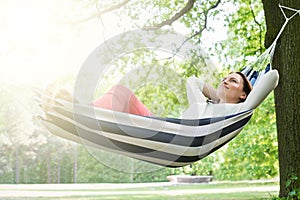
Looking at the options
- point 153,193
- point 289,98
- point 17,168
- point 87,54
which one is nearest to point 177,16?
point 289,98

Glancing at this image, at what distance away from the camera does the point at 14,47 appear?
18.8ft

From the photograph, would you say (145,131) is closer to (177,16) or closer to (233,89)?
(233,89)

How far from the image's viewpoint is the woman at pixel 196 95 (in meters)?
2.36

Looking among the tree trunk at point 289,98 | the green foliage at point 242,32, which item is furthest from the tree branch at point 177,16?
the tree trunk at point 289,98

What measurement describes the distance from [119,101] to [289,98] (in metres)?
1.36

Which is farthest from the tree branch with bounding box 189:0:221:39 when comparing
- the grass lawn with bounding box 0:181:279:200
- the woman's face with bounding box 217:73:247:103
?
the woman's face with bounding box 217:73:247:103

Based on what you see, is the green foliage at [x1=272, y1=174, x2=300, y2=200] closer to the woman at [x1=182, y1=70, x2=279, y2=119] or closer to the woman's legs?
the woman at [x1=182, y1=70, x2=279, y2=119]

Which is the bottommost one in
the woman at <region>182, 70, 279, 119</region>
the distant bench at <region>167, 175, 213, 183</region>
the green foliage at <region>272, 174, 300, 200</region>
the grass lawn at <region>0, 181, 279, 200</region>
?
the distant bench at <region>167, 175, 213, 183</region>

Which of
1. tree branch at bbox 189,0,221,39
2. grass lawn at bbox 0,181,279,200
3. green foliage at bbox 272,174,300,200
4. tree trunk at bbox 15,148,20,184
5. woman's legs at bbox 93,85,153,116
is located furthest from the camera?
tree trunk at bbox 15,148,20,184

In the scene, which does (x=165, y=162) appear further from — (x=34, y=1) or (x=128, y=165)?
(x=128, y=165)

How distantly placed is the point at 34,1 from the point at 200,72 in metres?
3.84

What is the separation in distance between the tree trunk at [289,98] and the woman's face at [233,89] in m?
0.67

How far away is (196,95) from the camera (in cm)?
276

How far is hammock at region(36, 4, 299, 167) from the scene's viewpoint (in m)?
2.17
